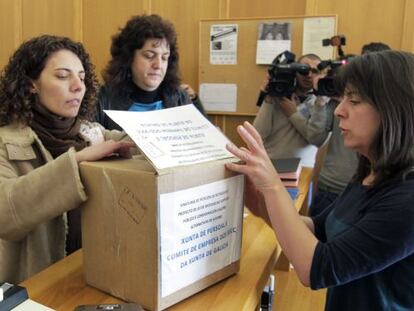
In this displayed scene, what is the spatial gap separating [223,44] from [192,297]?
273cm

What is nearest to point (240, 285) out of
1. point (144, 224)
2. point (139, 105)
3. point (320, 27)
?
point (144, 224)

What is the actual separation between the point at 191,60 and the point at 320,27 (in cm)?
105

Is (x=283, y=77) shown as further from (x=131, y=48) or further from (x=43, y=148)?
(x=43, y=148)

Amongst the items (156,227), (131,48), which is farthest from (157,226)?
(131,48)

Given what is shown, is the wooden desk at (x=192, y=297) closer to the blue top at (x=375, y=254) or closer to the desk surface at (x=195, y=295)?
the desk surface at (x=195, y=295)

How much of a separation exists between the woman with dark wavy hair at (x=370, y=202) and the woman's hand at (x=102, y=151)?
0.76ft

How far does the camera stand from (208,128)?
0.91m

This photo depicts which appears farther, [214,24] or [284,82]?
[214,24]

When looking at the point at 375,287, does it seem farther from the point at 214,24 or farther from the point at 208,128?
the point at 214,24

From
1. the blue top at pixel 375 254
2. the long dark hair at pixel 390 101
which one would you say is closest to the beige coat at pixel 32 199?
the blue top at pixel 375 254

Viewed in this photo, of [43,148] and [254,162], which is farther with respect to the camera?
[43,148]

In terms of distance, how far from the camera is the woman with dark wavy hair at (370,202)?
829mm

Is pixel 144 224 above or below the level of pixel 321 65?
below

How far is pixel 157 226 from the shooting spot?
75 cm
